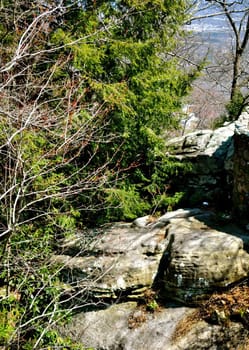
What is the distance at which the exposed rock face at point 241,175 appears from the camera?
5.67 m

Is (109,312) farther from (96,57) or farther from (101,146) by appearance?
(96,57)

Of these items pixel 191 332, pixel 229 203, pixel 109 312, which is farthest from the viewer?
pixel 229 203

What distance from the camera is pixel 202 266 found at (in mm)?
4957

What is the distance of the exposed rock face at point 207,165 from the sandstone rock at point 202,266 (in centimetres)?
173

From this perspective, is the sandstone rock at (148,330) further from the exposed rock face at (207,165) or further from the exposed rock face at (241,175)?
the exposed rock face at (207,165)

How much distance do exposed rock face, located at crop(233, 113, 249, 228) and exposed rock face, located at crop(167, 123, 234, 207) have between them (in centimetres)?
86

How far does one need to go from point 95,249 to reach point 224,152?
331 centimetres

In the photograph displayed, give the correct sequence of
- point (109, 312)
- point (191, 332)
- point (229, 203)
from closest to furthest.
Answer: point (191, 332) < point (109, 312) < point (229, 203)

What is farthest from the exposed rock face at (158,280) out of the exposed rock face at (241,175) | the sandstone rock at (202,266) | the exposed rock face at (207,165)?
the exposed rock face at (207,165)

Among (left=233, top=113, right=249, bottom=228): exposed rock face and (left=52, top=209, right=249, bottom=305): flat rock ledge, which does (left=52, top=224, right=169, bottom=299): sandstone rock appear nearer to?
(left=52, top=209, right=249, bottom=305): flat rock ledge

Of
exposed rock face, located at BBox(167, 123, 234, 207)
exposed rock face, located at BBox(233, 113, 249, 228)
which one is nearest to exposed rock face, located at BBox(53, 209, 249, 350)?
exposed rock face, located at BBox(233, 113, 249, 228)

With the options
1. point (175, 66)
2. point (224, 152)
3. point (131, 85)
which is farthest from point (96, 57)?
point (224, 152)

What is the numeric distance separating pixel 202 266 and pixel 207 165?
9.38 ft

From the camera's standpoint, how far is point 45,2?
5035 millimetres
